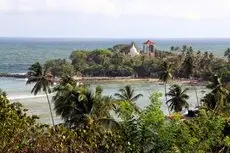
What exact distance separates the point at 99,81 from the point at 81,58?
738 inches

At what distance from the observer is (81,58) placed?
121m

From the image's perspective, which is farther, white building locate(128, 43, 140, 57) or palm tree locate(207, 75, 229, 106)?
white building locate(128, 43, 140, 57)

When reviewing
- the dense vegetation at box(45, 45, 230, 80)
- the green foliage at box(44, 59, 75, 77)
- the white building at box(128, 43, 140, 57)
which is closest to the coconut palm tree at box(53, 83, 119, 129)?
the dense vegetation at box(45, 45, 230, 80)

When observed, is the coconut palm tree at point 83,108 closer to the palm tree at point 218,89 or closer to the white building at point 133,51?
the palm tree at point 218,89

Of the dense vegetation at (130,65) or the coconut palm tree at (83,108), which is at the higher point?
the coconut palm tree at (83,108)

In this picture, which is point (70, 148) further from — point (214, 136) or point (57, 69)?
point (57, 69)

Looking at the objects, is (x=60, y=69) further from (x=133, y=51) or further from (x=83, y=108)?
(x=83, y=108)

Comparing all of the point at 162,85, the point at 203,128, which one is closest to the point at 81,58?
the point at 162,85

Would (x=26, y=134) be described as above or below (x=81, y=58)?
above

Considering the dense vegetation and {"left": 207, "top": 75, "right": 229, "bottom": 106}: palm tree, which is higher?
{"left": 207, "top": 75, "right": 229, "bottom": 106}: palm tree

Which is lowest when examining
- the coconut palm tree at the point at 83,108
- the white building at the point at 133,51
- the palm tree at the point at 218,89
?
the white building at the point at 133,51

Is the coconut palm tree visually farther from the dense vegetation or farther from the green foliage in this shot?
A: the green foliage

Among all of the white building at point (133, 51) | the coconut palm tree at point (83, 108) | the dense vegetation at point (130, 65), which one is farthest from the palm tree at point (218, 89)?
the white building at point (133, 51)

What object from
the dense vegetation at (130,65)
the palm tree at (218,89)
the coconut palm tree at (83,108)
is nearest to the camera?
the coconut palm tree at (83,108)
